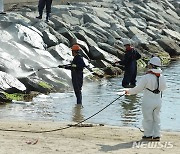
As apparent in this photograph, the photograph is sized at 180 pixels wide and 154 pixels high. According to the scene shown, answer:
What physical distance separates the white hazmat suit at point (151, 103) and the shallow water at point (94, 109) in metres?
2.22

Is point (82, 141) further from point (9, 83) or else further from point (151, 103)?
point (9, 83)

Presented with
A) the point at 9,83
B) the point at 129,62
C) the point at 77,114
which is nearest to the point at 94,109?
the point at 77,114

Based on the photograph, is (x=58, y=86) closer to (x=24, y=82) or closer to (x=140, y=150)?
(x=24, y=82)

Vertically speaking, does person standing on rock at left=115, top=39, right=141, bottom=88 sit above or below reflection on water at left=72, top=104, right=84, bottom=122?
above

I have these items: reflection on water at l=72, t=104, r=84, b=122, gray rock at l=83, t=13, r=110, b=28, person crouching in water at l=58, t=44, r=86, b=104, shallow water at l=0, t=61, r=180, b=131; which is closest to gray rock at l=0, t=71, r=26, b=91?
shallow water at l=0, t=61, r=180, b=131

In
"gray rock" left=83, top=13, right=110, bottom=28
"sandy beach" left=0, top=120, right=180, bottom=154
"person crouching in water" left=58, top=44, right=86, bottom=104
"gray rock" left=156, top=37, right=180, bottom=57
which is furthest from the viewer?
"gray rock" left=156, top=37, right=180, bottom=57

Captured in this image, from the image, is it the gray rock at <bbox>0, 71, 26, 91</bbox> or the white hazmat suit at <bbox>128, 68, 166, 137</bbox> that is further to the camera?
the gray rock at <bbox>0, 71, 26, 91</bbox>

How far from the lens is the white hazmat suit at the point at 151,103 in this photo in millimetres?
11695

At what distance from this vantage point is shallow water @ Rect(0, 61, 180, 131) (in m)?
14.8

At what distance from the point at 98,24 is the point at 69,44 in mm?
5080

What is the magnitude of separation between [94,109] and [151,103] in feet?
15.8

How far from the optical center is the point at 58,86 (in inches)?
760

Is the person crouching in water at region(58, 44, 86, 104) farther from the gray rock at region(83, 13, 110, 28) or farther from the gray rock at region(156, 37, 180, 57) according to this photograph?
the gray rock at region(156, 37, 180, 57)

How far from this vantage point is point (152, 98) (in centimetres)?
1172
